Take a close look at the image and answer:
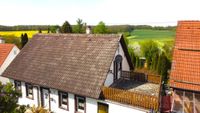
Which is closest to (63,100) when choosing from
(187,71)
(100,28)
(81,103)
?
(81,103)

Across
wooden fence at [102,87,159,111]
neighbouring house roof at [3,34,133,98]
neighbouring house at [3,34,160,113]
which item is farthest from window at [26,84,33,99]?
wooden fence at [102,87,159,111]

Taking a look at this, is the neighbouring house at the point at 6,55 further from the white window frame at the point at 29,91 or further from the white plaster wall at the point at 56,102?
the white plaster wall at the point at 56,102

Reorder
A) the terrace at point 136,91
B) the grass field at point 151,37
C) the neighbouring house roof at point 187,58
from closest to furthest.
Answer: the neighbouring house roof at point 187,58 → the terrace at point 136,91 → the grass field at point 151,37

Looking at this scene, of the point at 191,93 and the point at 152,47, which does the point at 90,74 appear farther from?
the point at 152,47

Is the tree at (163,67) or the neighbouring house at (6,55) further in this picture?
the tree at (163,67)

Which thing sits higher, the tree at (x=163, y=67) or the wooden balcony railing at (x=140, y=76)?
the wooden balcony railing at (x=140, y=76)

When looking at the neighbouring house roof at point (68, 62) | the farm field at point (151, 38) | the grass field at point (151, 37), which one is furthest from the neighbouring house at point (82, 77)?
the grass field at point (151, 37)

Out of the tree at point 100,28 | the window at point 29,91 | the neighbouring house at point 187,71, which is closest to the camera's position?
the neighbouring house at point 187,71

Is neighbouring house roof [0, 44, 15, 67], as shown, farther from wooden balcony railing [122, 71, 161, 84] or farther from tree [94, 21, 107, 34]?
tree [94, 21, 107, 34]

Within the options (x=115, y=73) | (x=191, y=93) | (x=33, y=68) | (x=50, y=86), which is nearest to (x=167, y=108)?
(x=191, y=93)
